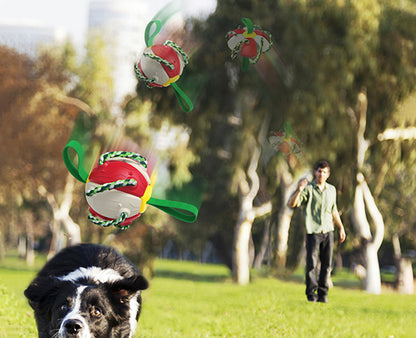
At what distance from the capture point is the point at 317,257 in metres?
6.33

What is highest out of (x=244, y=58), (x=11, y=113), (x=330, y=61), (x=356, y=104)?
(x=11, y=113)

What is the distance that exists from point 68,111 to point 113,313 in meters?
26.7

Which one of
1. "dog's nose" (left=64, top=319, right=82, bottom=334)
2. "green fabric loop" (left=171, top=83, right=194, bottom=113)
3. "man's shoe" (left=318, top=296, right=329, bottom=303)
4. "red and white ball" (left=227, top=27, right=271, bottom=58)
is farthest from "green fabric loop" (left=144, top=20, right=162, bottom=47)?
"man's shoe" (left=318, top=296, right=329, bottom=303)

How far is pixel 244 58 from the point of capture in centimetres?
841

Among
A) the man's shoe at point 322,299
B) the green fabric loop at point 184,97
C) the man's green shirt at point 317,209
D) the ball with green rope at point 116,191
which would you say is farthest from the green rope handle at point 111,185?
the man's shoe at point 322,299

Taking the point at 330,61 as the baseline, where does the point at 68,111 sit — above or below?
above

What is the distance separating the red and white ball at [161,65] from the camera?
6801mm

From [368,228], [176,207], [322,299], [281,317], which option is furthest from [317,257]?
[368,228]

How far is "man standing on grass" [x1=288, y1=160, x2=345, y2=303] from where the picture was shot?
6289mm

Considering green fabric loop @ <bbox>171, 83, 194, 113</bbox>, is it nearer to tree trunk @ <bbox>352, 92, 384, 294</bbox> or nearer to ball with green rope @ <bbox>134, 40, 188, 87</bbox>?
ball with green rope @ <bbox>134, 40, 188, 87</bbox>

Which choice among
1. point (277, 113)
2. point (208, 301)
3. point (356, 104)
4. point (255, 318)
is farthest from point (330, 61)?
point (255, 318)

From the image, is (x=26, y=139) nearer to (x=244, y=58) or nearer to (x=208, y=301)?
(x=208, y=301)

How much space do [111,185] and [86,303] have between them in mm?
980

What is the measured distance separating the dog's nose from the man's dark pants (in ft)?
A: 8.36
